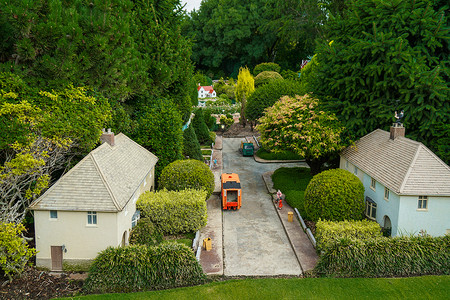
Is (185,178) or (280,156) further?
(280,156)

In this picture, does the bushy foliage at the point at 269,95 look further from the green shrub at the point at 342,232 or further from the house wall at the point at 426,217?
the green shrub at the point at 342,232

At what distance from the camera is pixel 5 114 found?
55.0ft

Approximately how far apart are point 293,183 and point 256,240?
10.5m

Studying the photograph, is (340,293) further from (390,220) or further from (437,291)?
(390,220)

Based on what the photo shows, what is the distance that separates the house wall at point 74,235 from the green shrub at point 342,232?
34.0 ft

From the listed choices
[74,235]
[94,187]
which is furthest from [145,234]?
[94,187]

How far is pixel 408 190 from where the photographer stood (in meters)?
19.5

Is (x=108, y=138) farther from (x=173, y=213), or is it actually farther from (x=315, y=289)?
(x=315, y=289)

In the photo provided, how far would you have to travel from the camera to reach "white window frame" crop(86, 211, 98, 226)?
17781mm

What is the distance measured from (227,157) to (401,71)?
72.8 ft

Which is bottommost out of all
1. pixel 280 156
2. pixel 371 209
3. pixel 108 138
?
pixel 371 209

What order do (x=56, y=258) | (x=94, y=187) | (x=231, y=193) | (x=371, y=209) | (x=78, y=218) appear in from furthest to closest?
1. (x=231, y=193)
2. (x=371, y=209)
3. (x=94, y=187)
4. (x=56, y=258)
5. (x=78, y=218)

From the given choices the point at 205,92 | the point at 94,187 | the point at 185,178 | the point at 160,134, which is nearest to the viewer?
the point at 94,187

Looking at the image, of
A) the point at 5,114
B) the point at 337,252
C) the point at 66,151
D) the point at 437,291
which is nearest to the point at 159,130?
the point at 66,151
